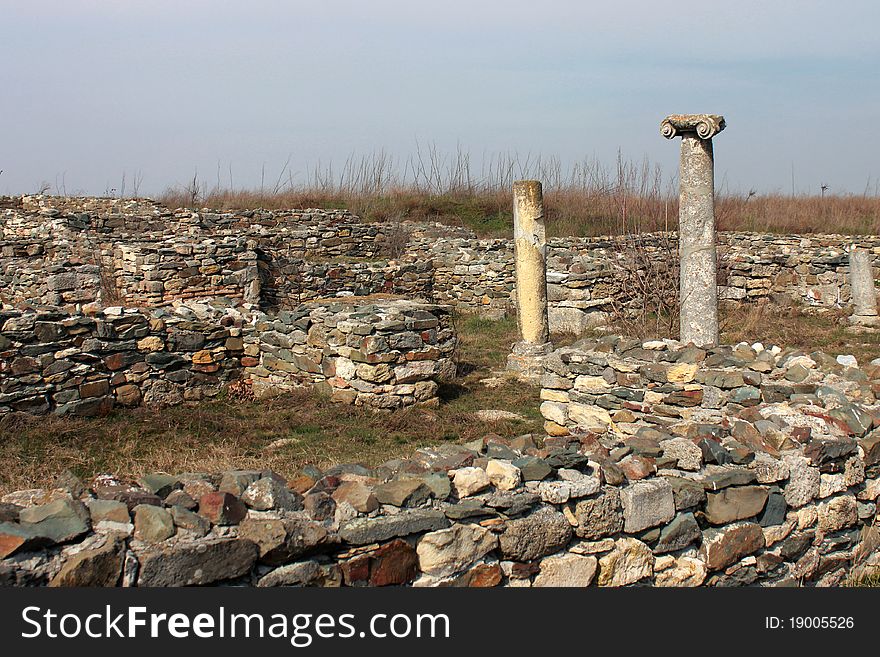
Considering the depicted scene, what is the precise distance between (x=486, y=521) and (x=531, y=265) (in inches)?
322

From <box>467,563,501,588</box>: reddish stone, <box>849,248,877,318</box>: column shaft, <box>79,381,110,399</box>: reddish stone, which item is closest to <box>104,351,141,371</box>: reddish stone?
<box>79,381,110,399</box>: reddish stone

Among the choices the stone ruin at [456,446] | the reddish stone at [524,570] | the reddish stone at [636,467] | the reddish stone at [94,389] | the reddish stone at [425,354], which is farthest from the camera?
the reddish stone at [425,354]

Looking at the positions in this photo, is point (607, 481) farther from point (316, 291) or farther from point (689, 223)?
point (316, 291)

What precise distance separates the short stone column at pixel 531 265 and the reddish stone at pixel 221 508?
8105 mm

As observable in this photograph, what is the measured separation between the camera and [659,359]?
6.86m

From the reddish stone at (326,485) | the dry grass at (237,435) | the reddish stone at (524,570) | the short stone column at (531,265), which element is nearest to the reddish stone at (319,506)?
the reddish stone at (326,485)

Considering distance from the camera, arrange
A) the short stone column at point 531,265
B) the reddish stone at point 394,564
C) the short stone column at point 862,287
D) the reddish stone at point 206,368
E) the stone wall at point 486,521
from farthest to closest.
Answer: the short stone column at point 862,287 < the short stone column at point 531,265 < the reddish stone at point 206,368 < the reddish stone at point 394,564 < the stone wall at point 486,521

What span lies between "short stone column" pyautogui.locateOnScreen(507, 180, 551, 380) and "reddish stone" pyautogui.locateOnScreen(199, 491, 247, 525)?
319 inches

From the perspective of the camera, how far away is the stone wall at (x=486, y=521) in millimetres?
2596

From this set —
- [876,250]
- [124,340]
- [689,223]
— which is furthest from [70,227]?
[876,250]

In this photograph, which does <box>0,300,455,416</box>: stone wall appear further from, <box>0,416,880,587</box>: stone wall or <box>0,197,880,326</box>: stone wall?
<box>0,197,880,326</box>: stone wall

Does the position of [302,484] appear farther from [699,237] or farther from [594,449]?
[699,237]

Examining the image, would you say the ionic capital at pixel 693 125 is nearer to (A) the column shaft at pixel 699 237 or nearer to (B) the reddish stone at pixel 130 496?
(A) the column shaft at pixel 699 237

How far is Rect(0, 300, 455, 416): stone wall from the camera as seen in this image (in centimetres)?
748
